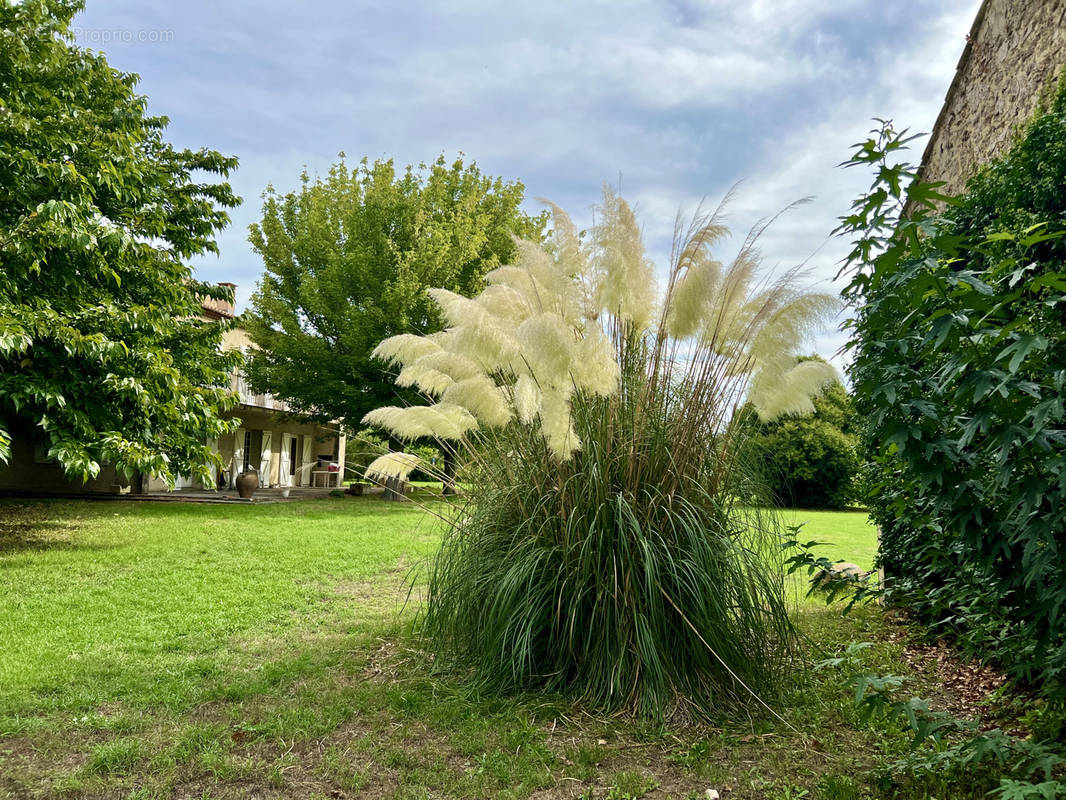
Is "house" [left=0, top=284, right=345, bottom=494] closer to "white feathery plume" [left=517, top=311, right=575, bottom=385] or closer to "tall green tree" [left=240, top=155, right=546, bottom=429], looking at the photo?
"tall green tree" [left=240, top=155, right=546, bottom=429]

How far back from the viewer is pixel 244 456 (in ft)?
65.9

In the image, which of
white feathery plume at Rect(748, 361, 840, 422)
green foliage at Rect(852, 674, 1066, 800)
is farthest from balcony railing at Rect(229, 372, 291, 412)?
green foliage at Rect(852, 674, 1066, 800)

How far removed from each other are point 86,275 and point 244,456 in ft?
41.0

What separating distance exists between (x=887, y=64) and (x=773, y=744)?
452cm

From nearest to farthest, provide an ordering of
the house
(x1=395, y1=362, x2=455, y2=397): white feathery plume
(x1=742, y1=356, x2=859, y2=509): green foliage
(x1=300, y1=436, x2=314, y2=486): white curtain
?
(x1=395, y1=362, x2=455, y2=397): white feathery plume < the house < (x1=742, y1=356, x2=859, y2=509): green foliage < (x1=300, y1=436, x2=314, y2=486): white curtain

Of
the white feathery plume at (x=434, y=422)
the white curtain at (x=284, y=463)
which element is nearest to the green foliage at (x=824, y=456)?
the white feathery plume at (x=434, y=422)

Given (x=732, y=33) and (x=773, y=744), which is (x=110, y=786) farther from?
(x=732, y=33)

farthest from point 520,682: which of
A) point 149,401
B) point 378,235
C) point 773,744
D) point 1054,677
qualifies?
point 378,235

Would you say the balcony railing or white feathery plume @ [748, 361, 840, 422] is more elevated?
the balcony railing

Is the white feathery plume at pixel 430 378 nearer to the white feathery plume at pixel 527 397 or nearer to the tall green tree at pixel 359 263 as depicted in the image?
the white feathery plume at pixel 527 397

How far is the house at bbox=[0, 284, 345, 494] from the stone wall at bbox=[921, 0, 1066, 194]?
11429mm

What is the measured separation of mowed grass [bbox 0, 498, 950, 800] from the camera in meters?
2.49

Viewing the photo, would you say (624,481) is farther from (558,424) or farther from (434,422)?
(434,422)

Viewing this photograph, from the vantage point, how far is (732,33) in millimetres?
4719
